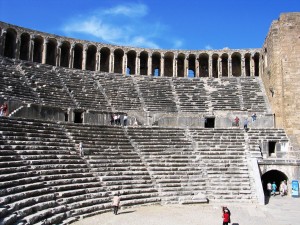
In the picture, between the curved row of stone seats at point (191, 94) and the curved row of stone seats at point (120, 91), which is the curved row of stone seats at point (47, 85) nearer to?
the curved row of stone seats at point (120, 91)

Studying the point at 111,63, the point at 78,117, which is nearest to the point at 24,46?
the point at 111,63

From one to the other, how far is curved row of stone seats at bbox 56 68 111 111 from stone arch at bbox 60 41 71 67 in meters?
3.04

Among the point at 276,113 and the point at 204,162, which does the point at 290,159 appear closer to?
the point at 204,162

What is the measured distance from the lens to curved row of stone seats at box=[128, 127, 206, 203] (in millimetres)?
16188

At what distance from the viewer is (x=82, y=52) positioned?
109 feet

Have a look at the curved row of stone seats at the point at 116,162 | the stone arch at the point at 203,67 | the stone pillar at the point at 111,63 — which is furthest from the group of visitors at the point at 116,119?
the stone arch at the point at 203,67

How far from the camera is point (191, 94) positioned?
99.4ft

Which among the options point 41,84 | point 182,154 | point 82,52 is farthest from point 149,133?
point 82,52

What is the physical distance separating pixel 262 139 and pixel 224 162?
13.1 feet

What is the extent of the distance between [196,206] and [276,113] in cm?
1324

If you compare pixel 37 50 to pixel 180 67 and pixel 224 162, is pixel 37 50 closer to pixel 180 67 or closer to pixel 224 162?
pixel 180 67

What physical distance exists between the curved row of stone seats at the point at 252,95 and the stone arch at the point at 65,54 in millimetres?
16671

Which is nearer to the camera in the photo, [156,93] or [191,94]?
[156,93]

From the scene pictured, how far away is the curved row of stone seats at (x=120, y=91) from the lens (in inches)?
1081
